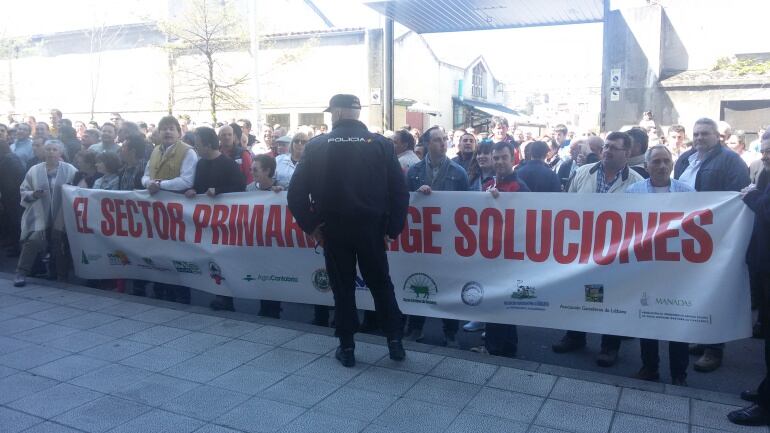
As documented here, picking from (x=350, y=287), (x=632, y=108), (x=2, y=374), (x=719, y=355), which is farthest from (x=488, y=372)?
(x=632, y=108)

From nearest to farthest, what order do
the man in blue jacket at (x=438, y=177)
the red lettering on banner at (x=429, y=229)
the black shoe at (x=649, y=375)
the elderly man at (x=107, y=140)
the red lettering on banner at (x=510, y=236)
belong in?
the black shoe at (x=649, y=375) < the red lettering on banner at (x=510, y=236) < the red lettering on banner at (x=429, y=229) < the man in blue jacket at (x=438, y=177) < the elderly man at (x=107, y=140)

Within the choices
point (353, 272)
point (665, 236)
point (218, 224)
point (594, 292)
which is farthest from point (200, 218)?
point (665, 236)

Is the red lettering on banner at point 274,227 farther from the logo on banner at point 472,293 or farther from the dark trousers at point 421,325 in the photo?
the logo on banner at point 472,293

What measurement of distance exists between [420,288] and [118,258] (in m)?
3.58

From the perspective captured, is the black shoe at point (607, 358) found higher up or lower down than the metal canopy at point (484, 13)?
lower down

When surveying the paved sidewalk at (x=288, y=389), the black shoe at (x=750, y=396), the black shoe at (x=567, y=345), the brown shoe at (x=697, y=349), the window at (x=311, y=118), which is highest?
the window at (x=311, y=118)

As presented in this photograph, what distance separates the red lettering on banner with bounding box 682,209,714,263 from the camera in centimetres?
443

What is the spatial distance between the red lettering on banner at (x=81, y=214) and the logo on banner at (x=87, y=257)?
262 millimetres

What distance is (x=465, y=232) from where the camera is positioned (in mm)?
5246

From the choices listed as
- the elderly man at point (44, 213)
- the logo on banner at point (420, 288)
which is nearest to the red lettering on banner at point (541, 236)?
the logo on banner at point (420, 288)

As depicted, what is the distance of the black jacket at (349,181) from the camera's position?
455cm

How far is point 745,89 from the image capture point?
1594 centimetres

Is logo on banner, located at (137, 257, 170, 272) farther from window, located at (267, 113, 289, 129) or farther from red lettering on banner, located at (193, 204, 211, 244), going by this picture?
window, located at (267, 113, 289, 129)

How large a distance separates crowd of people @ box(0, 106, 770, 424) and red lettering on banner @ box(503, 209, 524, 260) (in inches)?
7.6
